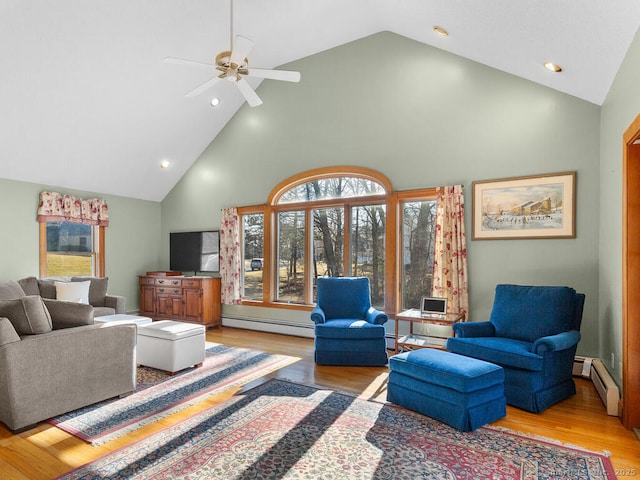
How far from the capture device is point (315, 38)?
5.32m

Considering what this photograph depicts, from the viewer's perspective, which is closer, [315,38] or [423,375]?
[423,375]

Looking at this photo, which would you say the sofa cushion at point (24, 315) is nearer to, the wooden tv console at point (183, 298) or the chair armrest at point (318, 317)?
the chair armrest at point (318, 317)

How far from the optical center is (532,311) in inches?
142

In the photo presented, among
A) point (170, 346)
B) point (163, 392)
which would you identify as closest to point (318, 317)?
point (170, 346)

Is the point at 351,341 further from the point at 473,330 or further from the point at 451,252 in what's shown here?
the point at 451,252

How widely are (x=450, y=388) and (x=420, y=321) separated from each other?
4.89ft

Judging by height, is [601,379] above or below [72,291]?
below

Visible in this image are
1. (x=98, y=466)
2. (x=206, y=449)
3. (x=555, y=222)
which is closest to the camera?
(x=98, y=466)

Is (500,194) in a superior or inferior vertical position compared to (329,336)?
superior

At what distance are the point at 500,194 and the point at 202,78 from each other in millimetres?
4517

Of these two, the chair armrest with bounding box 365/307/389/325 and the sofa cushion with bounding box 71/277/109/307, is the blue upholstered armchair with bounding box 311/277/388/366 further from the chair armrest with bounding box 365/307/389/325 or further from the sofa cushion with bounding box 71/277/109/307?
the sofa cushion with bounding box 71/277/109/307

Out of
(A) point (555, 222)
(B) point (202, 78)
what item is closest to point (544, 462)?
(A) point (555, 222)

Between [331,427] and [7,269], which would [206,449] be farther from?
[7,269]

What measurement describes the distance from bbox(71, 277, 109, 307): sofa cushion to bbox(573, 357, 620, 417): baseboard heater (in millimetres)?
6446
